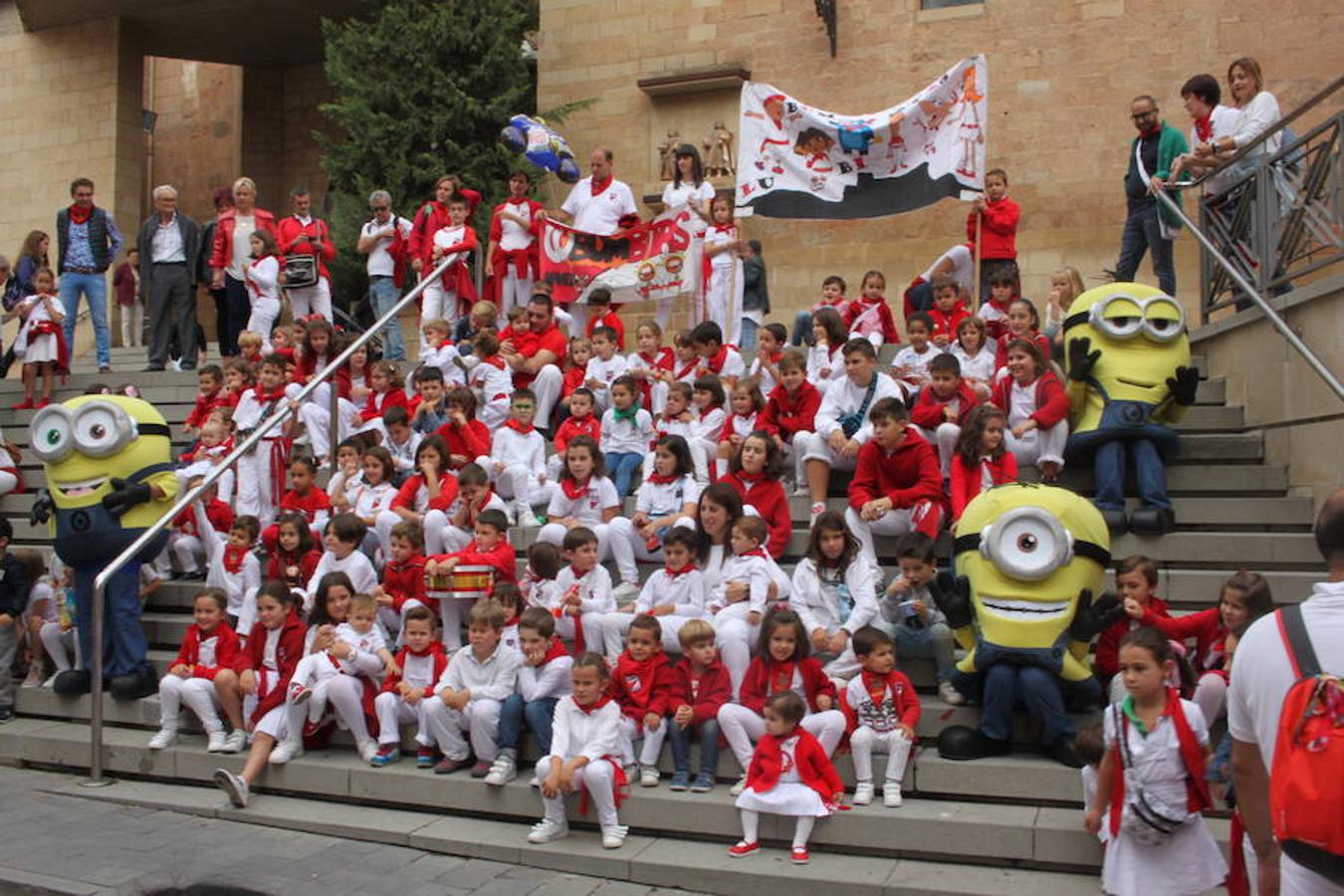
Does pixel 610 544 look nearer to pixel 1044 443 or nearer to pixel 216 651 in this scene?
pixel 216 651

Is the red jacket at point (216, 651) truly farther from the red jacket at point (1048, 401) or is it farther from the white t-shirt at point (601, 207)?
the white t-shirt at point (601, 207)

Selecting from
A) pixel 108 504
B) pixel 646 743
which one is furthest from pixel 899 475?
pixel 108 504

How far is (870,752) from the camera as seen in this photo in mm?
6477

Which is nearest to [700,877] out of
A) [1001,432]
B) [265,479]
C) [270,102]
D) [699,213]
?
[1001,432]

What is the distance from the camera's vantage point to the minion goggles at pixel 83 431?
29.3 feet

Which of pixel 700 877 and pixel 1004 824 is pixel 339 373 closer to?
pixel 700 877

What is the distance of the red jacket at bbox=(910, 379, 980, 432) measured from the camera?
855 centimetres

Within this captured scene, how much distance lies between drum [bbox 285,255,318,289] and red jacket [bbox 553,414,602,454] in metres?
4.66

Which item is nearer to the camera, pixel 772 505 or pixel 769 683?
pixel 769 683

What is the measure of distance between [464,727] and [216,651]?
1909 millimetres

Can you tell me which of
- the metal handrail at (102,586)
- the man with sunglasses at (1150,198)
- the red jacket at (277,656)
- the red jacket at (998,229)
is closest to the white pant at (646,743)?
the red jacket at (277,656)

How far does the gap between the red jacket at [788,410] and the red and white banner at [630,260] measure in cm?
310

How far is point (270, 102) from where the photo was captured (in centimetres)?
2452

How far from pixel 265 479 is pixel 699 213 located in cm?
453
